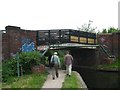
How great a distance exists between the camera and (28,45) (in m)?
26.9

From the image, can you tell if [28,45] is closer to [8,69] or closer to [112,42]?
[8,69]

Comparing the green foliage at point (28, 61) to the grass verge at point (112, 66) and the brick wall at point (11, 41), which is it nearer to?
the brick wall at point (11, 41)

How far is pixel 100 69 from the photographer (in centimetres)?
3750

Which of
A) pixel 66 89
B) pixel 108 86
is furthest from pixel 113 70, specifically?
pixel 66 89

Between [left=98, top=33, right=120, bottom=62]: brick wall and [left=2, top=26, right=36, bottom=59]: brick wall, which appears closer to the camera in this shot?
[left=2, top=26, right=36, bottom=59]: brick wall

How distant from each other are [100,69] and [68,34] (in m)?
7.38

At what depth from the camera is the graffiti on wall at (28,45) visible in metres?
25.9

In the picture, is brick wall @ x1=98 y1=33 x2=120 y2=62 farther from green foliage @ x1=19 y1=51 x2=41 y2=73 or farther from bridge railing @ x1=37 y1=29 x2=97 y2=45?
green foliage @ x1=19 y1=51 x2=41 y2=73

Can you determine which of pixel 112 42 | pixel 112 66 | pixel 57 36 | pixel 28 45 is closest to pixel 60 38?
pixel 57 36

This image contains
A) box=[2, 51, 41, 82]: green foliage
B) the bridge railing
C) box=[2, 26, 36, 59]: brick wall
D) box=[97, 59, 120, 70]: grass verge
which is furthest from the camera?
box=[97, 59, 120, 70]: grass verge

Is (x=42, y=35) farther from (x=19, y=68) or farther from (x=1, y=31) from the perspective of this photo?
(x=19, y=68)

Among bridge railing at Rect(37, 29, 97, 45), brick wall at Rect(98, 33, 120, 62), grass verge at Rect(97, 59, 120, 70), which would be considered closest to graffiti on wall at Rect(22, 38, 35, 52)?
bridge railing at Rect(37, 29, 97, 45)

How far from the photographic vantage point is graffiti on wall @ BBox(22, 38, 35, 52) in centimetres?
2589

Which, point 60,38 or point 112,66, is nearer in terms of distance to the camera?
point 60,38
